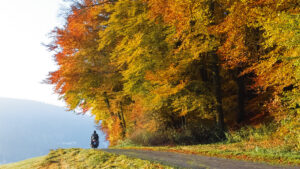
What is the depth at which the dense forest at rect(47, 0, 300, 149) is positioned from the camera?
24.5ft

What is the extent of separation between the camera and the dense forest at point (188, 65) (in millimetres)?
7461

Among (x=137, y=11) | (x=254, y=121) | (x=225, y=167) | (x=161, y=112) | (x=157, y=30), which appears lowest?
(x=225, y=167)

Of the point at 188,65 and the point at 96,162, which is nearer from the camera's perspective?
the point at 96,162

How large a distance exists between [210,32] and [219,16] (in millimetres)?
1547

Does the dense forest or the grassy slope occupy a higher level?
the dense forest

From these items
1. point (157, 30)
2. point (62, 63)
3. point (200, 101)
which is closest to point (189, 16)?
point (157, 30)

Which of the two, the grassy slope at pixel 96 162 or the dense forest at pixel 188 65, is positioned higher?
the dense forest at pixel 188 65

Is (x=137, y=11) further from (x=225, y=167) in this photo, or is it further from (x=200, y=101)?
(x=225, y=167)

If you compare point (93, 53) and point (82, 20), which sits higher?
point (82, 20)

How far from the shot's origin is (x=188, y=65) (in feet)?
39.2

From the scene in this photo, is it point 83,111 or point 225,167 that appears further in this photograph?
point 83,111

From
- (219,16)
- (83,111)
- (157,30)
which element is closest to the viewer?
(219,16)

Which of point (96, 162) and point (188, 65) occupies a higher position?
point (188, 65)

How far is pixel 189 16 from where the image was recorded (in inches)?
374
